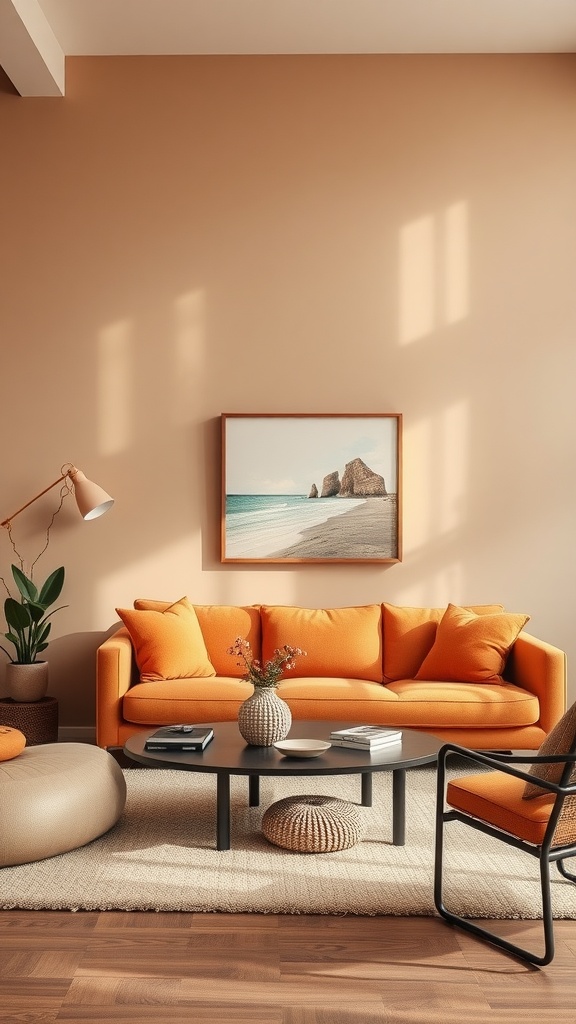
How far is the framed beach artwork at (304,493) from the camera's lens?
5469 mm

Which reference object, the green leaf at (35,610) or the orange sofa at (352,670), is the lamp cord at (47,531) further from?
the orange sofa at (352,670)

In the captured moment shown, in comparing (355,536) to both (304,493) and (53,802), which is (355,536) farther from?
(53,802)

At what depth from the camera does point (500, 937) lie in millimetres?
2770

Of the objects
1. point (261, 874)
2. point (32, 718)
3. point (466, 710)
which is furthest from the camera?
point (32, 718)

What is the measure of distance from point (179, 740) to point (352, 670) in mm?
1643

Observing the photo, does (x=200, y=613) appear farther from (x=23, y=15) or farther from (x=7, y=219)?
(x=23, y=15)

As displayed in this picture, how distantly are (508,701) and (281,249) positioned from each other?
2.94m

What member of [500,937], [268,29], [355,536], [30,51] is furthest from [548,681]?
[30,51]

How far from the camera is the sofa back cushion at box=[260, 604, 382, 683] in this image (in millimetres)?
5051

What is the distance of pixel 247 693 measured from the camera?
4.57 metres

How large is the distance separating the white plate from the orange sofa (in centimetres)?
92

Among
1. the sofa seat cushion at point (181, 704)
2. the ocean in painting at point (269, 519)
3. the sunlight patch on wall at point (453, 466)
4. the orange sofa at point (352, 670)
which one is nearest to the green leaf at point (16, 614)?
the orange sofa at point (352, 670)

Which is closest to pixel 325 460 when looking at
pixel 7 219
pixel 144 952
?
pixel 7 219

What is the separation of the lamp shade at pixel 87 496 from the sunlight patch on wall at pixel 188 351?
71 centimetres
